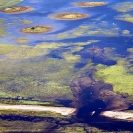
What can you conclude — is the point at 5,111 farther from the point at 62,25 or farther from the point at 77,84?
the point at 62,25

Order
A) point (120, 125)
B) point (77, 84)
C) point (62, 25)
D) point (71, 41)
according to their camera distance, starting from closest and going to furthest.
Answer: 1. point (120, 125)
2. point (77, 84)
3. point (71, 41)
4. point (62, 25)

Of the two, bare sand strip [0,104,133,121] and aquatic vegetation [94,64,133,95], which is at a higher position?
aquatic vegetation [94,64,133,95]

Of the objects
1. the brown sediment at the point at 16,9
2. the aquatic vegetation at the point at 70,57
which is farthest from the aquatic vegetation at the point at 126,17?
the brown sediment at the point at 16,9

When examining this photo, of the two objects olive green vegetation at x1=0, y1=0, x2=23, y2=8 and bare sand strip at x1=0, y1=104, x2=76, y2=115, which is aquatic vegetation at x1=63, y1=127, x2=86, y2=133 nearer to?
bare sand strip at x1=0, y1=104, x2=76, y2=115

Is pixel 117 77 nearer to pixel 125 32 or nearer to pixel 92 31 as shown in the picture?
pixel 125 32

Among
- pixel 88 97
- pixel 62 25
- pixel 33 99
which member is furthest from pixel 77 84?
pixel 62 25

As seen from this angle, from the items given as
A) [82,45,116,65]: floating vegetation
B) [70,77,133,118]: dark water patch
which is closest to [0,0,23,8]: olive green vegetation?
[82,45,116,65]: floating vegetation

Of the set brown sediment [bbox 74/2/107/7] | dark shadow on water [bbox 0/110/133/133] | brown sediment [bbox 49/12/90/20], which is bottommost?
dark shadow on water [bbox 0/110/133/133]

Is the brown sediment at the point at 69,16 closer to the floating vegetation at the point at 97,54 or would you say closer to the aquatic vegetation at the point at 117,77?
the floating vegetation at the point at 97,54
